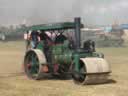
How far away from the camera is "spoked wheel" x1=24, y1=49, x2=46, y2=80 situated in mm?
15180

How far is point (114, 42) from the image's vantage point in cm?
5278

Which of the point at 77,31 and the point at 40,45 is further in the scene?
the point at 40,45

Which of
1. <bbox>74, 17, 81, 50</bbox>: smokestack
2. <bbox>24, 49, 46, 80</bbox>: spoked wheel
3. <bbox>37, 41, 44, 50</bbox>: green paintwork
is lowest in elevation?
<bbox>24, 49, 46, 80</bbox>: spoked wheel

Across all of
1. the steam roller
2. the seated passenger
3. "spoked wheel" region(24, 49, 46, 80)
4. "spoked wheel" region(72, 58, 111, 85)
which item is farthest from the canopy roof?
"spoked wheel" region(72, 58, 111, 85)

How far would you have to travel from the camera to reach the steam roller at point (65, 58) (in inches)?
535

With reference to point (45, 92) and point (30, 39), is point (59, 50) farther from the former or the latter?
point (45, 92)

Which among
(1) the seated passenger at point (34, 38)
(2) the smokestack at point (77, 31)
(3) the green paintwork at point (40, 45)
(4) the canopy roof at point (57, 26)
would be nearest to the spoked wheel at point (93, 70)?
(2) the smokestack at point (77, 31)

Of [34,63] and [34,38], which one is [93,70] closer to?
[34,63]

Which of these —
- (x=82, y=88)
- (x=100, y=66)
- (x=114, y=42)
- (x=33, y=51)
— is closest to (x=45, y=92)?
(x=82, y=88)

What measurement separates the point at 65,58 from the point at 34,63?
168cm

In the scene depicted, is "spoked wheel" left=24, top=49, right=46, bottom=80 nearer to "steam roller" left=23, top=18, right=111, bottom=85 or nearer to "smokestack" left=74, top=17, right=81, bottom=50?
"steam roller" left=23, top=18, right=111, bottom=85

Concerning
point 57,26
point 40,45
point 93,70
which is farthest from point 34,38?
point 93,70

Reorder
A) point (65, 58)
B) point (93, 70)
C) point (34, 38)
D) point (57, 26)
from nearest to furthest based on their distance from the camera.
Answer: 1. point (93, 70)
2. point (65, 58)
3. point (57, 26)
4. point (34, 38)

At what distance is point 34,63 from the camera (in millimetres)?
15781
